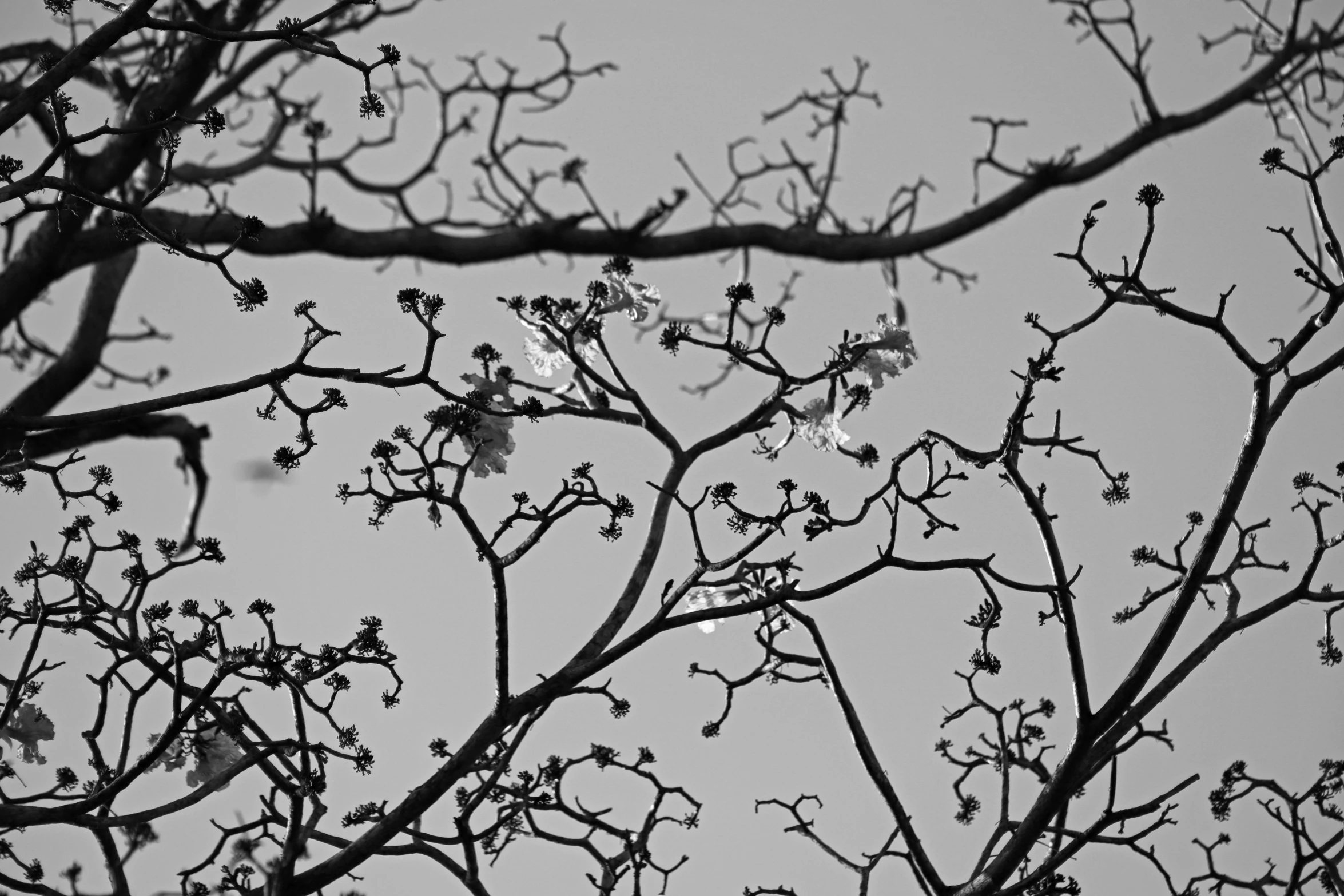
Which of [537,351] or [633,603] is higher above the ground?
[537,351]

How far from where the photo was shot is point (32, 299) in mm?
5453

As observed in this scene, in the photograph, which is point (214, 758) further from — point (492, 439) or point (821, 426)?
point (821, 426)

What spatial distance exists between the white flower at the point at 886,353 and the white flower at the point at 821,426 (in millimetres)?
138

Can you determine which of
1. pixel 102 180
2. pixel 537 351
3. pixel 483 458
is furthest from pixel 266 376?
pixel 102 180

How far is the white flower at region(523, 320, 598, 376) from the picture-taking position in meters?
3.26

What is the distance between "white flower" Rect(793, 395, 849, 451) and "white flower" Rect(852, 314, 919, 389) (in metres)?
0.14

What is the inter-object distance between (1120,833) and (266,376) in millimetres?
2347


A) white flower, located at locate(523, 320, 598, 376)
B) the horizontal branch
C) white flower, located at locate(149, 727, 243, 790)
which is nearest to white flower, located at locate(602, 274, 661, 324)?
white flower, located at locate(523, 320, 598, 376)

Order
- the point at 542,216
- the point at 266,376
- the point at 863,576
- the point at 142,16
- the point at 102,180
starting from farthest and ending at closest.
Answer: the point at 542,216 < the point at 102,180 < the point at 863,576 < the point at 266,376 < the point at 142,16

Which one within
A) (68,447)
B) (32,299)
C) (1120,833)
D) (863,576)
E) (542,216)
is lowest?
(1120,833)

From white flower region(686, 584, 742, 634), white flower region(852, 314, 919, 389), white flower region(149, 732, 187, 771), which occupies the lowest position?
white flower region(149, 732, 187, 771)

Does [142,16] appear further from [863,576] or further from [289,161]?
[289,161]

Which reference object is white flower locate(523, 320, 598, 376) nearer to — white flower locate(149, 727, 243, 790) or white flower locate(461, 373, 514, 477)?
white flower locate(461, 373, 514, 477)

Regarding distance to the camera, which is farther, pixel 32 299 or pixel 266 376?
pixel 32 299
